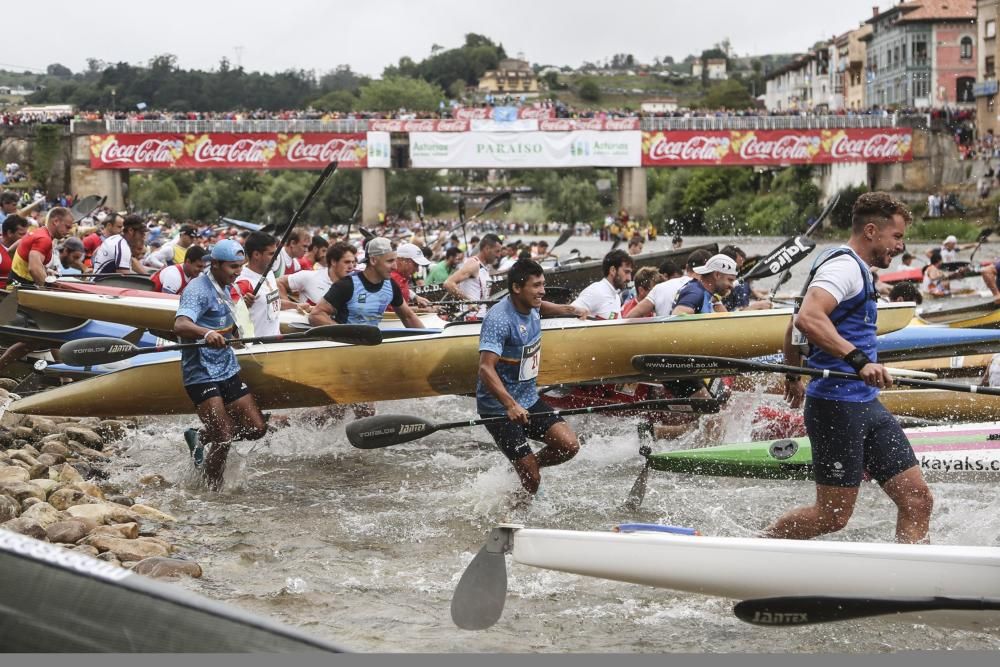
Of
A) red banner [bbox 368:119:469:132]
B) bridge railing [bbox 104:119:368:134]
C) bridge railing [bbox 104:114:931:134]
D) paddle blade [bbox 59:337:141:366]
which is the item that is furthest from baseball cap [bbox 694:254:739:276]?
bridge railing [bbox 104:119:368:134]

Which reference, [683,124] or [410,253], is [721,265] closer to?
[410,253]

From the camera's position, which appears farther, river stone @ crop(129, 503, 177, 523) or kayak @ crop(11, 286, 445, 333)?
kayak @ crop(11, 286, 445, 333)

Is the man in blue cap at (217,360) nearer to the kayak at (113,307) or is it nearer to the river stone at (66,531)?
the river stone at (66,531)

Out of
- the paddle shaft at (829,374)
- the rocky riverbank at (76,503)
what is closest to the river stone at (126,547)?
the rocky riverbank at (76,503)

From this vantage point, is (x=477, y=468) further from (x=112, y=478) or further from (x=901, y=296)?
(x=901, y=296)

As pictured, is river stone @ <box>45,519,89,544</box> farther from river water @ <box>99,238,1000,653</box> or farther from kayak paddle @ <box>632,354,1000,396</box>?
kayak paddle @ <box>632,354,1000,396</box>

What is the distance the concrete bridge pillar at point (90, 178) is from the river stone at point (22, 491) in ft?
180

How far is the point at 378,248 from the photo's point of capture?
984cm

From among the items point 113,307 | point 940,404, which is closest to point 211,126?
point 113,307

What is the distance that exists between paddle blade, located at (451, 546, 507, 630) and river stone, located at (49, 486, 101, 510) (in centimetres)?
384

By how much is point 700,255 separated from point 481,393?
343 cm

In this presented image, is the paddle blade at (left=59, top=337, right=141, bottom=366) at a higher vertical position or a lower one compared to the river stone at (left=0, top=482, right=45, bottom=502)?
higher

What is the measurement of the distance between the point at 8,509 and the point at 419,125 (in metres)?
53.3

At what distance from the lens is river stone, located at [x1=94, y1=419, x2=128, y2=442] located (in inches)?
469
